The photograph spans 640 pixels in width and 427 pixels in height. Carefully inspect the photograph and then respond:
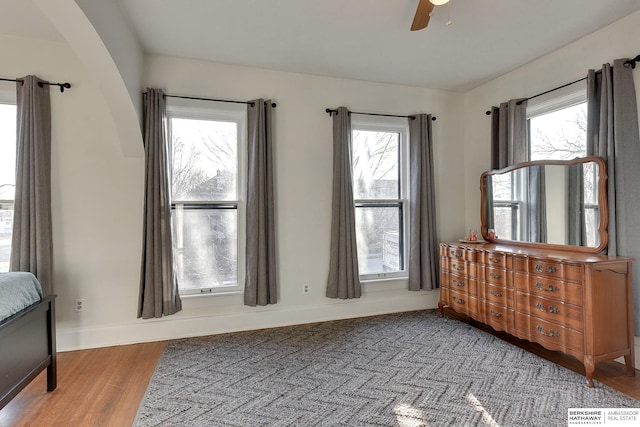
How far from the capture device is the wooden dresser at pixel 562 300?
2.32 meters

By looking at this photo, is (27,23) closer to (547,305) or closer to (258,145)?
(258,145)

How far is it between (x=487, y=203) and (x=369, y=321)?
6.37 feet

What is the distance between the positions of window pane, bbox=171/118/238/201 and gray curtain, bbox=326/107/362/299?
3.59ft

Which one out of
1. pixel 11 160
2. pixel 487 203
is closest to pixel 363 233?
pixel 487 203

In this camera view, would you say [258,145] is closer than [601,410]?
No

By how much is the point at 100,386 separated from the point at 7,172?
203cm

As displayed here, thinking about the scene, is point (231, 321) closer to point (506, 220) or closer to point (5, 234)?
point (5, 234)

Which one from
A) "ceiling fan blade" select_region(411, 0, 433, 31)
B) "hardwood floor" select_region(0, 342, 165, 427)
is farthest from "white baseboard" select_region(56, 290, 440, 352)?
"ceiling fan blade" select_region(411, 0, 433, 31)

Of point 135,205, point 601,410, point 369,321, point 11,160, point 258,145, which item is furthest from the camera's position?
point 369,321

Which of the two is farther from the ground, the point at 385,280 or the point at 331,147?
the point at 331,147

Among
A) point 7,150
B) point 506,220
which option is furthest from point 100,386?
point 506,220

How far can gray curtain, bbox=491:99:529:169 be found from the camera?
3.44 metres

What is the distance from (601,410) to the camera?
80.2 inches

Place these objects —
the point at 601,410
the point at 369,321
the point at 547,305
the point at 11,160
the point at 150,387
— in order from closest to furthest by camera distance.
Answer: the point at 601,410, the point at 150,387, the point at 547,305, the point at 11,160, the point at 369,321
